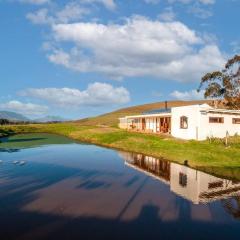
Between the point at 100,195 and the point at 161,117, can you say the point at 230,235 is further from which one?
the point at 161,117

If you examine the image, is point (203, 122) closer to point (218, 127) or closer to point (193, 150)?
point (218, 127)

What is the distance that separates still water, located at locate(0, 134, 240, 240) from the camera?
49.6ft

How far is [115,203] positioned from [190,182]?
8.53m

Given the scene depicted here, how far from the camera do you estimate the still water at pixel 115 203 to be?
1513cm

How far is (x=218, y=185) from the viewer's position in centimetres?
2531

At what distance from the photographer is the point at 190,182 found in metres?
26.2

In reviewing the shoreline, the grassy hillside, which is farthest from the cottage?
the grassy hillside

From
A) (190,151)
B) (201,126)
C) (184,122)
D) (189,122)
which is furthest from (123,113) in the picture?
(190,151)

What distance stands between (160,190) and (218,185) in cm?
473

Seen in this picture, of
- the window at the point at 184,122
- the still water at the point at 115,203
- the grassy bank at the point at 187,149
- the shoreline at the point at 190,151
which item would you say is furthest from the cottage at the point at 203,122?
the still water at the point at 115,203

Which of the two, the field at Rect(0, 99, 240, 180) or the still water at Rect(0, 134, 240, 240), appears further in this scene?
the field at Rect(0, 99, 240, 180)

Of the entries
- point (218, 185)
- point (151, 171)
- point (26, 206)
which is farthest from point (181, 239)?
point (151, 171)

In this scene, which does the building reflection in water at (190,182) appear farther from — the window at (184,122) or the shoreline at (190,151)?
the window at (184,122)

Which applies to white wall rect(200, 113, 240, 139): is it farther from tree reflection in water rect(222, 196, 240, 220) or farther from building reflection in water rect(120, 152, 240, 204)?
tree reflection in water rect(222, 196, 240, 220)
